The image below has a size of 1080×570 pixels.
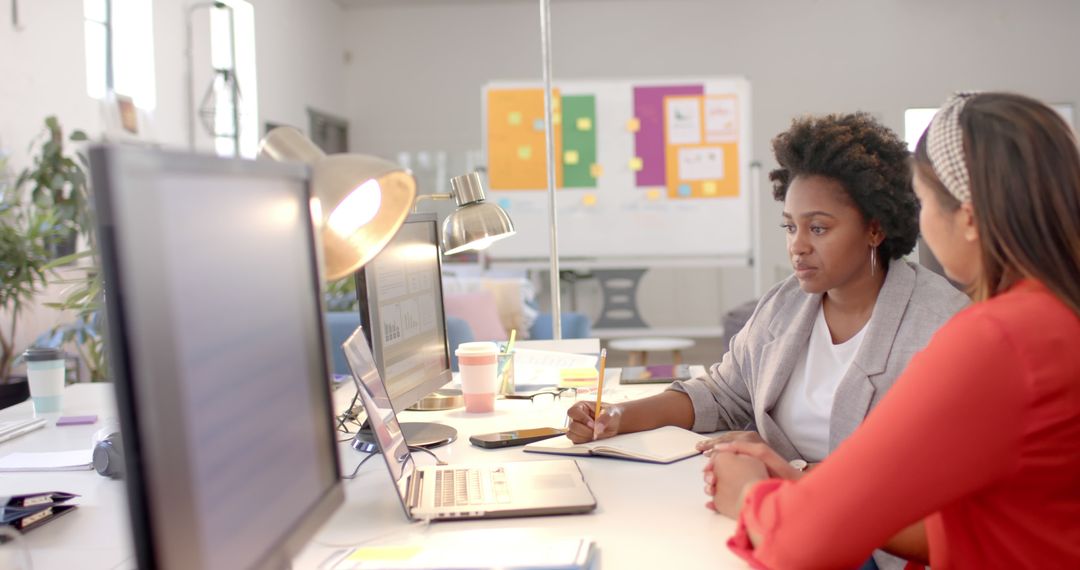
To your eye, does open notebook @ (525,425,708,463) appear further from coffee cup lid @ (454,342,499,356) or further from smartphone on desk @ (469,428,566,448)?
coffee cup lid @ (454,342,499,356)

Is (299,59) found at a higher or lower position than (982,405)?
higher

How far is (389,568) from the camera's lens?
3.47 feet

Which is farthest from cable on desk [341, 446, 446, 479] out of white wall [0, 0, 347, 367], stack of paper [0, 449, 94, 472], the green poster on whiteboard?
the green poster on whiteboard

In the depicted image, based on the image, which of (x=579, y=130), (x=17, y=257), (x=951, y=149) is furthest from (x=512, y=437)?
(x=579, y=130)

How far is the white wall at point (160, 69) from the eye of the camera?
4.37m

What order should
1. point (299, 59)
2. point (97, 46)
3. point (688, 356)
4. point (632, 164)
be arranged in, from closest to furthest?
point (97, 46) < point (632, 164) < point (299, 59) < point (688, 356)

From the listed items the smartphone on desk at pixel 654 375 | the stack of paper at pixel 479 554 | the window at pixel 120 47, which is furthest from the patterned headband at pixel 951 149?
the window at pixel 120 47

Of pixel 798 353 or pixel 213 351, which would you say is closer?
pixel 213 351

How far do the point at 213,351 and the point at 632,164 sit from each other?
5285 mm

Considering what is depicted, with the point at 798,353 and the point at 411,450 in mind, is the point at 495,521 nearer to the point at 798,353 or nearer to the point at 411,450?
the point at 411,450

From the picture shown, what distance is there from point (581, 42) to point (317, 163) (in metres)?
7.51

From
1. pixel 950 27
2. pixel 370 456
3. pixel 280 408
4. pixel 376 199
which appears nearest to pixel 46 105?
pixel 370 456

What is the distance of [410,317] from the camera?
179 cm

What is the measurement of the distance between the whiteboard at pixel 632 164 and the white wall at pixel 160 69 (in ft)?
5.90
